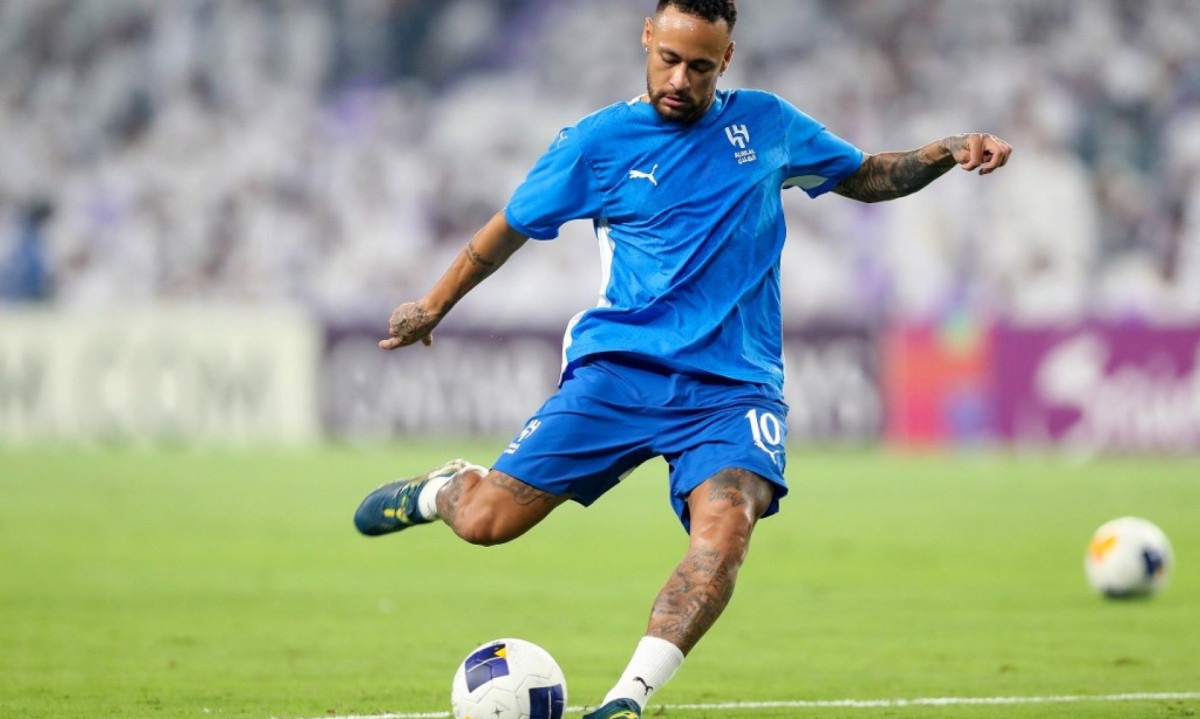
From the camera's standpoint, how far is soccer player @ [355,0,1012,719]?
6.22 m

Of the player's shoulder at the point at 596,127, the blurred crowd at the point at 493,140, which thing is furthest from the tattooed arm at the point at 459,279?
the blurred crowd at the point at 493,140

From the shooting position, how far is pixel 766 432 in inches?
245

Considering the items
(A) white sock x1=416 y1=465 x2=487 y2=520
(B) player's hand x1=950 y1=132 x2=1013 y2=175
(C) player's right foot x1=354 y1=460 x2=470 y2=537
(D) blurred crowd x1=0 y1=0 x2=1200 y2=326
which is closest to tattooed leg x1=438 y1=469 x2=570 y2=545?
(A) white sock x1=416 y1=465 x2=487 y2=520

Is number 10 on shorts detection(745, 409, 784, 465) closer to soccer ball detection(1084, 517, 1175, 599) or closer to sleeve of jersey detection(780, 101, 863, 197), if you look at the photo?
sleeve of jersey detection(780, 101, 863, 197)

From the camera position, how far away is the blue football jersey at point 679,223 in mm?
6316

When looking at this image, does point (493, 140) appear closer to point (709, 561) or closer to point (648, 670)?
point (709, 561)

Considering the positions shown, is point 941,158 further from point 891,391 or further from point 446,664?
point 891,391

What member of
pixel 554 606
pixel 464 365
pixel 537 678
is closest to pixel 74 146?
pixel 464 365

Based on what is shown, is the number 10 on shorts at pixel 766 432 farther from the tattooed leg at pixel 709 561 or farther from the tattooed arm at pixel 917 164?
the tattooed arm at pixel 917 164

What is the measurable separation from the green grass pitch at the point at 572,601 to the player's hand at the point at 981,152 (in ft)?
6.42

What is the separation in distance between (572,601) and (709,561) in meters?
4.67

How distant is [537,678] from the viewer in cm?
596

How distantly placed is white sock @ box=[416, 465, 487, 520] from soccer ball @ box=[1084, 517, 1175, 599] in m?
4.86

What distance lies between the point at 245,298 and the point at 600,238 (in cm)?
2143
